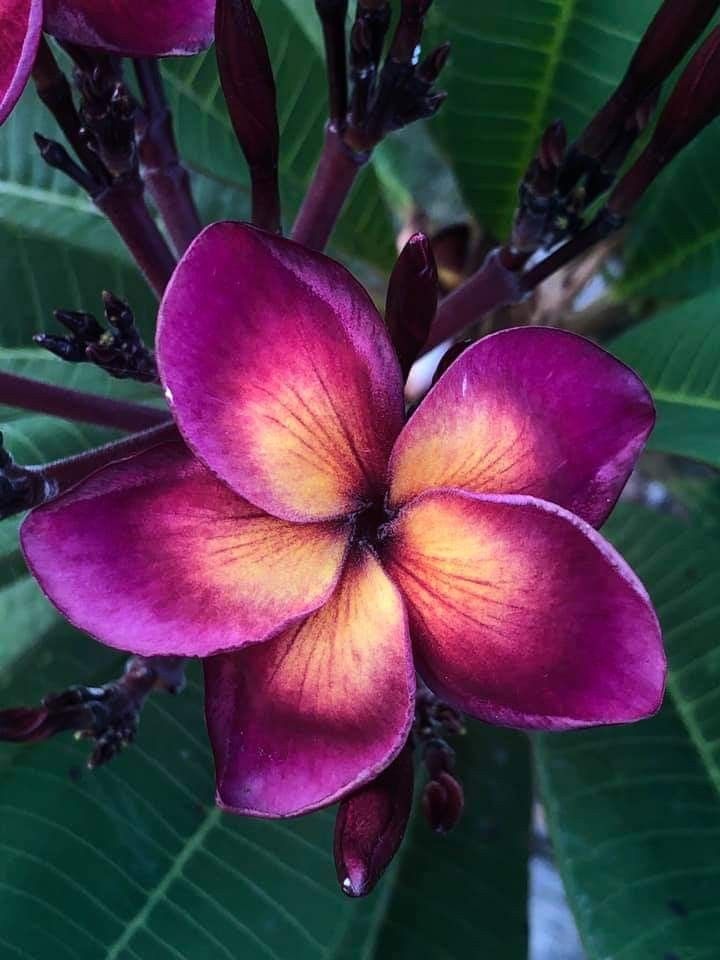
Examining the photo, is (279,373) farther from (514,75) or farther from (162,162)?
(514,75)

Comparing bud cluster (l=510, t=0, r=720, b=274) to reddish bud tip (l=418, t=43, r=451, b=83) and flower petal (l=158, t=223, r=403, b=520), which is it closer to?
reddish bud tip (l=418, t=43, r=451, b=83)

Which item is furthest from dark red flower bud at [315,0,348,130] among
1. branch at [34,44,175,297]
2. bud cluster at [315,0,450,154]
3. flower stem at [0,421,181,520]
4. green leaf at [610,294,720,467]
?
green leaf at [610,294,720,467]

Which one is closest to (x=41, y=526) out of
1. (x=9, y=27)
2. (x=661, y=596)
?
(x=9, y=27)

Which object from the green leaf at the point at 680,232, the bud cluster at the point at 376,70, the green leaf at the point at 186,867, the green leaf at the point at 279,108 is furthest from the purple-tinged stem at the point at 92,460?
the green leaf at the point at 680,232

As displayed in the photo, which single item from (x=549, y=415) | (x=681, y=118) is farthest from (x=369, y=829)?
(x=681, y=118)

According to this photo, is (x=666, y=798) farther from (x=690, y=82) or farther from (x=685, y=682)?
(x=690, y=82)

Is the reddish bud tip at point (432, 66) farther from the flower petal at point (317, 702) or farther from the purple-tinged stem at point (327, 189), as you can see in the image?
the flower petal at point (317, 702)
